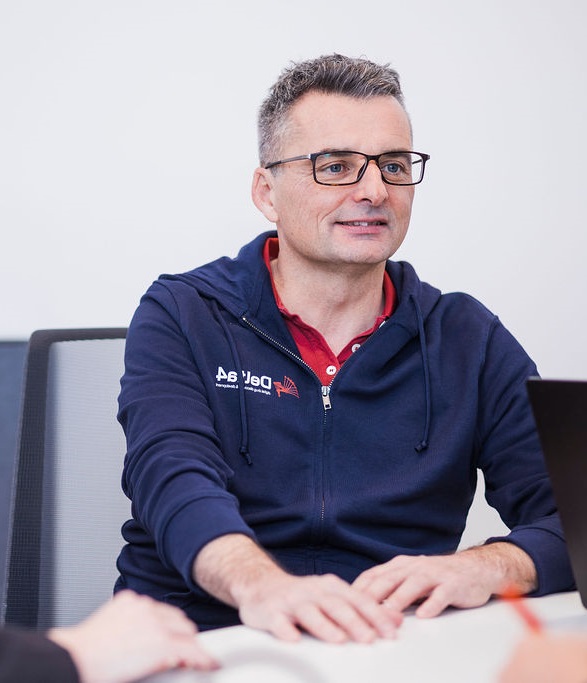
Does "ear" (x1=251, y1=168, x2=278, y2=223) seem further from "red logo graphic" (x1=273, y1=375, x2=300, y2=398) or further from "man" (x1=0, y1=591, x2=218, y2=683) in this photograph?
"man" (x1=0, y1=591, x2=218, y2=683)

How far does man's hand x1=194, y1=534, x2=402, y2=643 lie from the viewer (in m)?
0.91

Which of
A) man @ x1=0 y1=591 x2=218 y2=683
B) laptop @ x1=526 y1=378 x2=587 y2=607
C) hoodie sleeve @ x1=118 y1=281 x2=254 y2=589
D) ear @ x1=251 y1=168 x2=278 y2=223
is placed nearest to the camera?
man @ x1=0 y1=591 x2=218 y2=683

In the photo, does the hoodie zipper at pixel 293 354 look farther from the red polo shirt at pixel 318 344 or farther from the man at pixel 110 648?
the man at pixel 110 648

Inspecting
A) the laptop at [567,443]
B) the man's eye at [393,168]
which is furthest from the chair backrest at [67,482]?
the laptop at [567,443]

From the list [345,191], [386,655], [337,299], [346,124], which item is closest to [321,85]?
[346,124]

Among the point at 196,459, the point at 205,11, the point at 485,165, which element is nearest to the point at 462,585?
the point at 196,459

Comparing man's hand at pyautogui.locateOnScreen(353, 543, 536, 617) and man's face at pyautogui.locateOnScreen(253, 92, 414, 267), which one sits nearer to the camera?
man's hand at pyautogui.locateOnScreen(353, 543, 536, 617)

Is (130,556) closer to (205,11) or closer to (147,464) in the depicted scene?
(147,464)

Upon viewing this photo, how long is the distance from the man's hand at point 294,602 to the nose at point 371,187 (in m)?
0.74

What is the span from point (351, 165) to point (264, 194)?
0.85 feet

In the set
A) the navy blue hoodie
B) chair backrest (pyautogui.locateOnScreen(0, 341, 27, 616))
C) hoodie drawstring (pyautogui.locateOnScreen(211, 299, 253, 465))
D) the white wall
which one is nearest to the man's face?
the navy blue hoodie

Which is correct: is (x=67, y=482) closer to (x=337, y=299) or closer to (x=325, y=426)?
(x=325, y=426)

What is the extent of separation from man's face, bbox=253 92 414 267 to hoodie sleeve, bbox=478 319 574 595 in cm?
28

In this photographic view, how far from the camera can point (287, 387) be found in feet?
5.08
